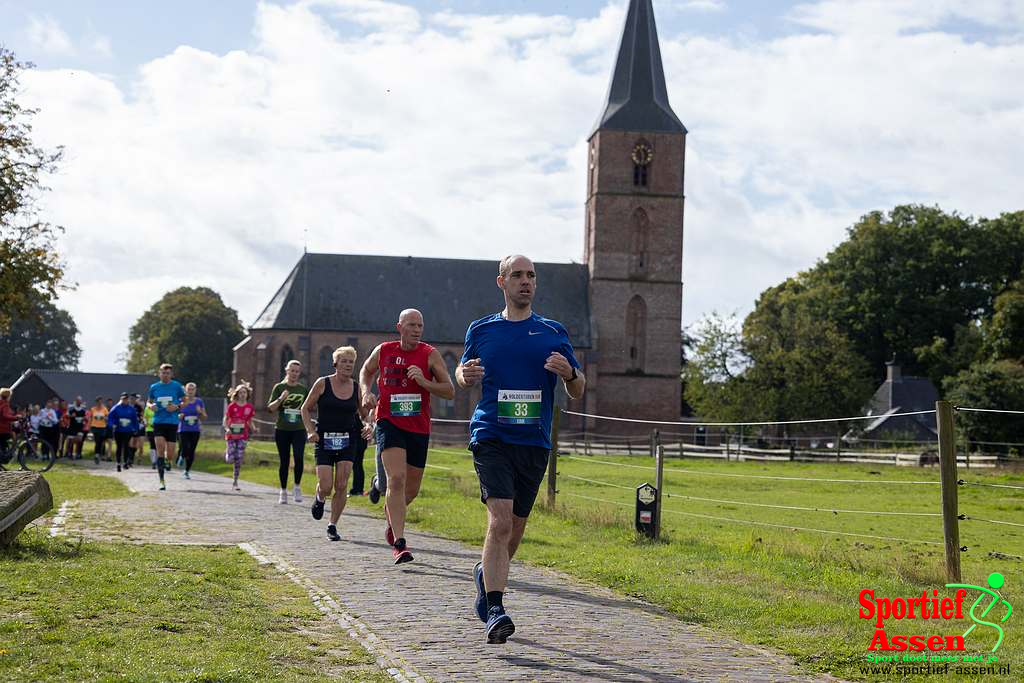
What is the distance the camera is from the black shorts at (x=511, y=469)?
7082 mm

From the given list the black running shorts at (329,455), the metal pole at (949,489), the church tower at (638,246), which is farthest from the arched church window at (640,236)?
the metal pole at (949,489)

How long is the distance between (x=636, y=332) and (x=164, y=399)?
53.1 meters

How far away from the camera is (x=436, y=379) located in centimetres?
971

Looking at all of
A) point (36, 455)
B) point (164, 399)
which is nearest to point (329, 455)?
point (164, 399)

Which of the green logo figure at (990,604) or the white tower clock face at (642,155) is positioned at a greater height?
the white tower clock face at (642,155)

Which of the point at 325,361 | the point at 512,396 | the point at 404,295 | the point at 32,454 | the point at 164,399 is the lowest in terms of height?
the point at 32,454

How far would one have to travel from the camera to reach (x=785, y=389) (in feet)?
192

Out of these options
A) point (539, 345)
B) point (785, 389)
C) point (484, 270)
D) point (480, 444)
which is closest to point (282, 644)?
point (480, 444)

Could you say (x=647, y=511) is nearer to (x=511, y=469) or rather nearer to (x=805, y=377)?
(x=511, y=469)

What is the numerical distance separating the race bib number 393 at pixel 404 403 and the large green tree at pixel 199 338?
82611 mm

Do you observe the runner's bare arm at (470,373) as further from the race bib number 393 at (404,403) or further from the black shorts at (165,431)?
the black shorts at (165,431)

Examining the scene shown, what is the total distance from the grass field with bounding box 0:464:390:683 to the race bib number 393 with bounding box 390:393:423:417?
1.64 metres

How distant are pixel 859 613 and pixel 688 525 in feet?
31.8

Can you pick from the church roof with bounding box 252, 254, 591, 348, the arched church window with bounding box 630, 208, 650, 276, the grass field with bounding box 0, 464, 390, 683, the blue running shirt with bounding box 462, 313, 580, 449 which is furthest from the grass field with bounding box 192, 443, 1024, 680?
the church roof with bounding box 252, 254, 591, 348
